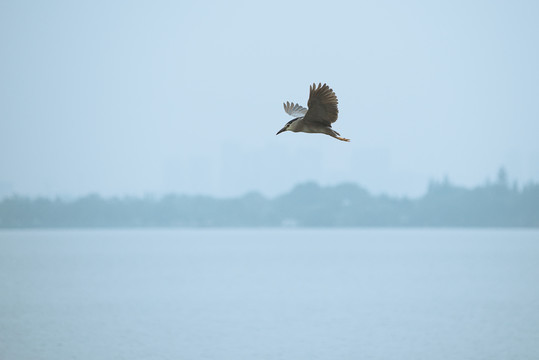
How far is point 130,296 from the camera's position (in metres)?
79.3

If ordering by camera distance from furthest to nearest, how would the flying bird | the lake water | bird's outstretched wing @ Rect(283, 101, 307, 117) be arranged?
1. the lake water
2. bird's outstretched wing @ Rect(283, 101, 307, 117)
3. the flying bird

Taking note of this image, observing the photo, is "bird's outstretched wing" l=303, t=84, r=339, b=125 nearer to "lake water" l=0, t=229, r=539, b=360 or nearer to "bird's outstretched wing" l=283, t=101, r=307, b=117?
"bird's outstretched wing" l=283, t=101, r=307, b=117

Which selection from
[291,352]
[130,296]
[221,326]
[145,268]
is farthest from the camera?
[145,268]

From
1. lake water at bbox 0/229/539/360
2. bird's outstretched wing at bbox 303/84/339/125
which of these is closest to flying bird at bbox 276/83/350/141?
bird's outstretched wing at bbox 303/84/339/125

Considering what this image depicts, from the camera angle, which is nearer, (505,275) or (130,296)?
(130,296)

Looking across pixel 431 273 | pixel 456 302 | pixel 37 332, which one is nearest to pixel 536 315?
pixel 456 302

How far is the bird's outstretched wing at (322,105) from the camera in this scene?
1255 cm

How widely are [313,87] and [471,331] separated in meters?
44.0

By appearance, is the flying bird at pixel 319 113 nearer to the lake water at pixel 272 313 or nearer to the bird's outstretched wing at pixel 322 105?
the bird's outstretched wing at pixel 322 105

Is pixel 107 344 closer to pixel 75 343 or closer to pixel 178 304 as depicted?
pixel 75 343

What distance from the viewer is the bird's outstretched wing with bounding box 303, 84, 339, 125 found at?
494 inches

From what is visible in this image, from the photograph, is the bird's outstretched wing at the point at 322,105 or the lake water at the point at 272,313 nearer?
the bird's outstretched wing at the point at 322,105

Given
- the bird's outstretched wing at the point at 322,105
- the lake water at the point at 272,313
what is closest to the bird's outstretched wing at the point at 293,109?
the bird's outstretched wing at the point at 322,105

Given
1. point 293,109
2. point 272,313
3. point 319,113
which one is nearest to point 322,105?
point 319,113
